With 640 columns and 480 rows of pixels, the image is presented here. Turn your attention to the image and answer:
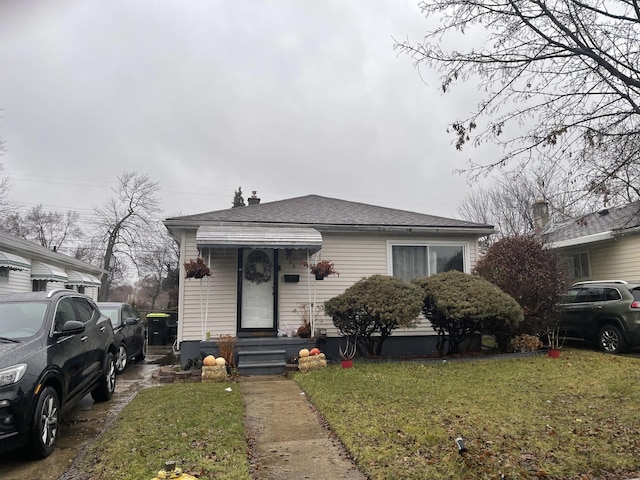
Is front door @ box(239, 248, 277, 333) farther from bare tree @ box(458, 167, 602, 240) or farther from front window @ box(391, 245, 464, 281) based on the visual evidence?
bare tree @ box(458, 167, 602, 240)

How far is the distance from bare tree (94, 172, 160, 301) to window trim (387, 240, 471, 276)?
2771 centimetres

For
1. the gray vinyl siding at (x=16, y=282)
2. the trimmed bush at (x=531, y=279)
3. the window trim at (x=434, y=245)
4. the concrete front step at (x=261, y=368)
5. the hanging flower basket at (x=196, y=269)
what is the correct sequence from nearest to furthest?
the concrete front step at (x=261, y=368), the hanging flower basket at (x=196, y=269), the trimmed bush at (x=531, y=279), the window trim at (x=434, y=245), the gray vinyl siding at (x=16, y=282)

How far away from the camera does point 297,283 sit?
1007cm

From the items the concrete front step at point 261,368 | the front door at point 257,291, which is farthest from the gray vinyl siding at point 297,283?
the concrete front step at point 261,368

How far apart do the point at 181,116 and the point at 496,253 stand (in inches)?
442

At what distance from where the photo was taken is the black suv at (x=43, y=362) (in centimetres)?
374

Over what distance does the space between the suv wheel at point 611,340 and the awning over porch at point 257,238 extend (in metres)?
7.39

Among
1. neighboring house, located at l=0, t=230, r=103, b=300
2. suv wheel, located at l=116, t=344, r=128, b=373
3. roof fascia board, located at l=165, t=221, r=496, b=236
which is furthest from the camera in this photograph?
neighboring house, located at l=0, t=230, r=103, b=300

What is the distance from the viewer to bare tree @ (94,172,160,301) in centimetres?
3359

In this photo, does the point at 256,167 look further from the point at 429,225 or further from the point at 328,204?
the point at 429,225

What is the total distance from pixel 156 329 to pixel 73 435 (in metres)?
11.8

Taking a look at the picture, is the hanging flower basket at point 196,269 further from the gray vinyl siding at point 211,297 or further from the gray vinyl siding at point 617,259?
the gray vinyl siding at point 617,259

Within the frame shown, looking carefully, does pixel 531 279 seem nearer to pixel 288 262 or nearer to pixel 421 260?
pixel 421 260

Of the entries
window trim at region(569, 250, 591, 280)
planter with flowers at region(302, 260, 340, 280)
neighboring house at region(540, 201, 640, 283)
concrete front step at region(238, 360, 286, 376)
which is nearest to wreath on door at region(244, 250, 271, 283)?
planter with flowers at region(302, 260, 340, 280)
